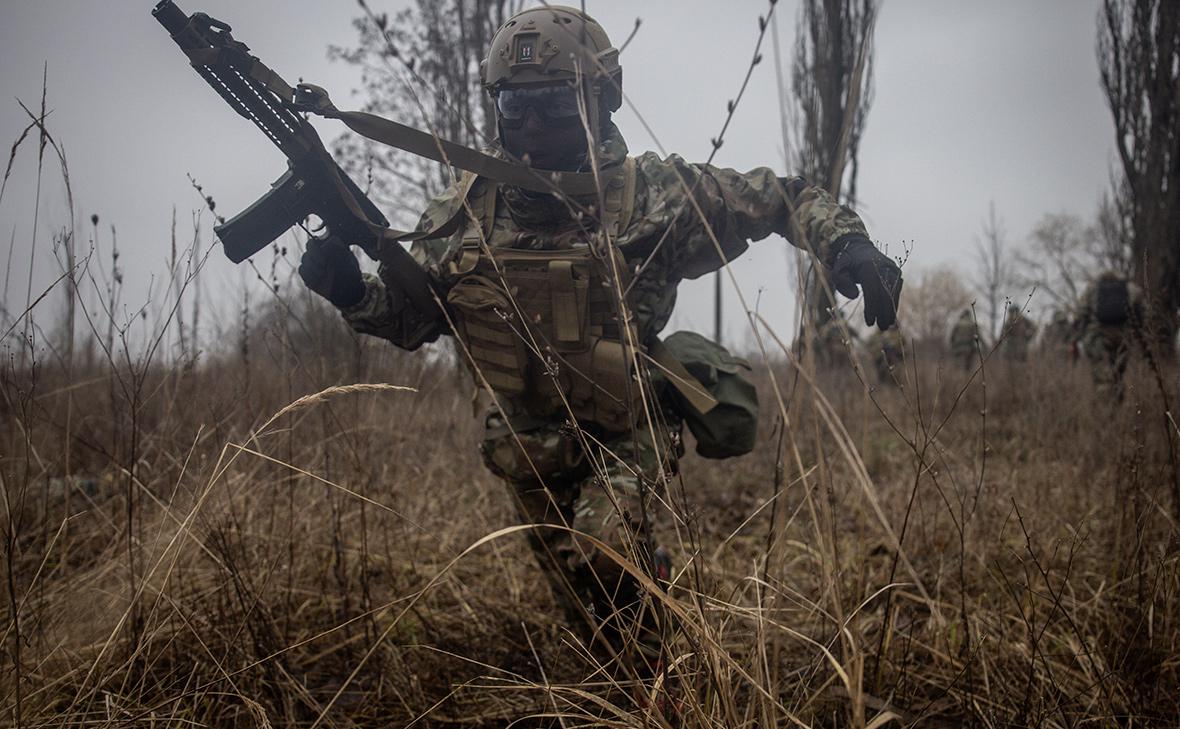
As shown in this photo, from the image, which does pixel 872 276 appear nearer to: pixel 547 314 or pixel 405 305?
pixel 547 314

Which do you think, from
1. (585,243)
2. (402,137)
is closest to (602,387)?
(585,243)

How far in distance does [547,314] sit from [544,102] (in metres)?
0.56

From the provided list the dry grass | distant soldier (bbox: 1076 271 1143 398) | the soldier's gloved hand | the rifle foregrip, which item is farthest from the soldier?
distant soldier (bbox: 1076 271 1143 398)

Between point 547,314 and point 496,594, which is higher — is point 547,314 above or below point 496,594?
above

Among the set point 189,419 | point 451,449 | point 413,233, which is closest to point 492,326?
point 413,233

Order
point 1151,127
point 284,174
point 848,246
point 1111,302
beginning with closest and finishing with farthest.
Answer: point 848,246, point 284,174, point 1111,302, point 1151,127

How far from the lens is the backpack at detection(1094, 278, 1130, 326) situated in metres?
6.39

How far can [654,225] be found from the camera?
1.92 metres

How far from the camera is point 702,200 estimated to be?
2.00m

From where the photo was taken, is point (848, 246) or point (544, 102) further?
point (544, 102)

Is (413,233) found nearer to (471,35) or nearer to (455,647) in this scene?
A: (455,647)

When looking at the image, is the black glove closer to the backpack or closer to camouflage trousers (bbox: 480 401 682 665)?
camouflage trousers (bbox: 480 401 682 665)

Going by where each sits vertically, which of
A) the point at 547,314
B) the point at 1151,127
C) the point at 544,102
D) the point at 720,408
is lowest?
the point at 720,408

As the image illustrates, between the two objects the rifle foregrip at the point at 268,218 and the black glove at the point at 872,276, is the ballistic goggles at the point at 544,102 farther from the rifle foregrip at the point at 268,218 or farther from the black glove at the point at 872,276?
the black glove at the point at 872,276
